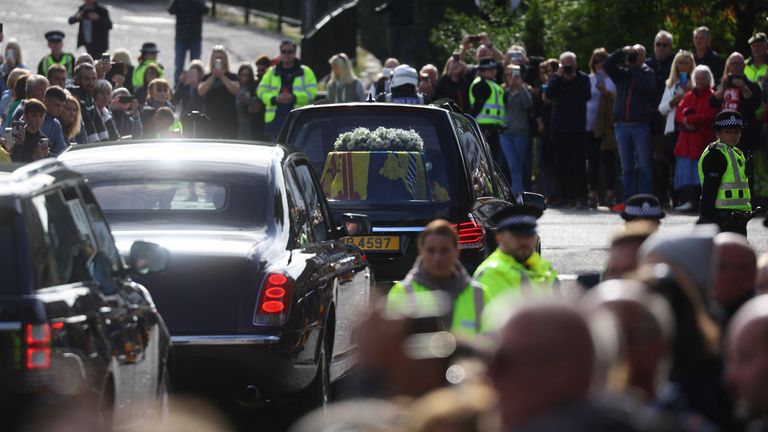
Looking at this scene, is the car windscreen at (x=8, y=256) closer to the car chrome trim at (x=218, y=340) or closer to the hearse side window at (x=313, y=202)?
the car chrome trim at (x=218, y=340)

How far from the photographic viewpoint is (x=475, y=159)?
14.7m

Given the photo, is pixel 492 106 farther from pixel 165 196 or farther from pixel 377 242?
pixel 165 196

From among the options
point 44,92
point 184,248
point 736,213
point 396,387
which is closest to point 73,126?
point 44,92

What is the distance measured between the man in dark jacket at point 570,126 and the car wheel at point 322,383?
14.4 m

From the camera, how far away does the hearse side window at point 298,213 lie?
11.0 meters

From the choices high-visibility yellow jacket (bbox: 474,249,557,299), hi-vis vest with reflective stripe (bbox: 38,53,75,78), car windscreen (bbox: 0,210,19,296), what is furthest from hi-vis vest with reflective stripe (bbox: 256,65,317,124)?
car windscreen (bbox: 0,210,19,296)

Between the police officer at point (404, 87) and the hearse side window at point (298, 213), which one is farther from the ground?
the police officer at point (404, 87)

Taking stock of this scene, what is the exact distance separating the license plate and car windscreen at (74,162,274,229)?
282 centimetres

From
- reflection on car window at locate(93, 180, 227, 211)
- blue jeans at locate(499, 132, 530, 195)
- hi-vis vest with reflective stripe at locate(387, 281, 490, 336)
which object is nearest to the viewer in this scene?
hi-vis vest with reflective stripe at locate(387, 281, 490, 336)

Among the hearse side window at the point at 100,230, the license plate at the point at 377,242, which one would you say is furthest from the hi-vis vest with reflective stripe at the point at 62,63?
the hearse side window at the point at 100,230

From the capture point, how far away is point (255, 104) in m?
26.3

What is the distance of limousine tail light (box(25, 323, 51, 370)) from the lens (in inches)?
277

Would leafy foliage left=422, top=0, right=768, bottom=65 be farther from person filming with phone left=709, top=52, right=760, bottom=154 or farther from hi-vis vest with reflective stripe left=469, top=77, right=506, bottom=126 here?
person filming with phone left=709, top=52, right=760, bottom=154

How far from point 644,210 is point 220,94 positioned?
627 inches
